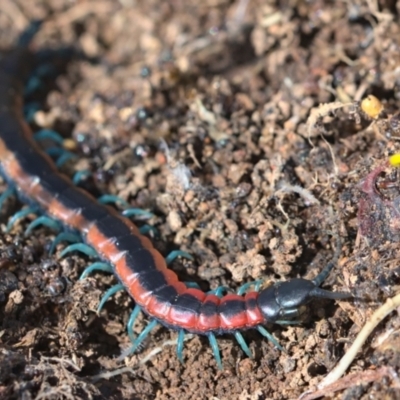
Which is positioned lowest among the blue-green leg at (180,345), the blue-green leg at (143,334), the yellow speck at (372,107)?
the blue-green leg at (180,345)

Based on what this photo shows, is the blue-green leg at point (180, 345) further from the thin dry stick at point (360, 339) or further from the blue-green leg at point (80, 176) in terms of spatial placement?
the blue-green leg at point (80, 176)

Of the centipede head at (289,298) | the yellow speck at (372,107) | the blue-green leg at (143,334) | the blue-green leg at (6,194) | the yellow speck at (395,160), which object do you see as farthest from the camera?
the blue-green leg at (6,194)

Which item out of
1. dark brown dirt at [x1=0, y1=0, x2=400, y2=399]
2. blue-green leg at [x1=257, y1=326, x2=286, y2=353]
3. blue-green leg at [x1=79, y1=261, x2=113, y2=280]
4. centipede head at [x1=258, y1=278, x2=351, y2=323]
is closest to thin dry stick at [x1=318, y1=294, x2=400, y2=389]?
dark brown dirt at [x1=0, y1=0, x2=400, y2=399]

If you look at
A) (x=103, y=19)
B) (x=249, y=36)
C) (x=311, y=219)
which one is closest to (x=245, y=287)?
(x=311, y=219)

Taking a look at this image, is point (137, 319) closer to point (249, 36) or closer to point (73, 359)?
point (73, 359)

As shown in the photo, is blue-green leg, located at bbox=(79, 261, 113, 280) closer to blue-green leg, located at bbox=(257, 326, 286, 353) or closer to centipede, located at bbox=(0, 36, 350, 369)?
centipede, located at bbox=(0, 36, 350, 369)

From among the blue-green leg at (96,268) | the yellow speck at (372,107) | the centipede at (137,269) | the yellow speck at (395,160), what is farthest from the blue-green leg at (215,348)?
the yellow speck at (372,107)
